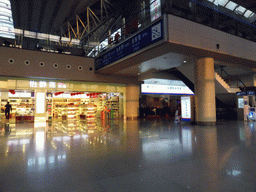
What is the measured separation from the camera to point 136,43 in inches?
346

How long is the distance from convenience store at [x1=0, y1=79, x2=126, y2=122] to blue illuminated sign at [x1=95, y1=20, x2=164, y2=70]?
10.9 feet

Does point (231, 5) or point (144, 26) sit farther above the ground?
point (231, 5)

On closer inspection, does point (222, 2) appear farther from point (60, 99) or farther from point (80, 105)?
point (60, 99)

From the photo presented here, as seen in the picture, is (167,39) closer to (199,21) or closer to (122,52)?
(199,21)

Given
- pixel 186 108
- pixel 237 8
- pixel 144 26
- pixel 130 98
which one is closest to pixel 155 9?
pixel 144 26

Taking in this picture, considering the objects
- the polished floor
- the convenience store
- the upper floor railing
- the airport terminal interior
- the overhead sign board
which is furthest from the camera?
the overhead sign board

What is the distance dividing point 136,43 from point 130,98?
770 centimetres

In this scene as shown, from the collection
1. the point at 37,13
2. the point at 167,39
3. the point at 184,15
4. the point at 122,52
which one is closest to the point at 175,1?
the point at 184,15

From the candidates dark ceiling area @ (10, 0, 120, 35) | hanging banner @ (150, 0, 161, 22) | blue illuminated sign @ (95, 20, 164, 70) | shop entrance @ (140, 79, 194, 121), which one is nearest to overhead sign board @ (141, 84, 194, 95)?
shop entrance @ (140, 79, 194, 121)

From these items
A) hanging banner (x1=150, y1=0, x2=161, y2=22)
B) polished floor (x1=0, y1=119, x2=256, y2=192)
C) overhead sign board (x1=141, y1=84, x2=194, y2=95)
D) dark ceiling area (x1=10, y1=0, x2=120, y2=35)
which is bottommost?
polished floor (x1=0, y1=119, x2=256, y2=192)

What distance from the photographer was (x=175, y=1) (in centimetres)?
802

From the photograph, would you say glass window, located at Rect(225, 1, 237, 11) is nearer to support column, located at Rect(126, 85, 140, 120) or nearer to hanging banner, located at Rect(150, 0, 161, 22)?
hanging banner, located at Rect(150, 0, 161, 22)

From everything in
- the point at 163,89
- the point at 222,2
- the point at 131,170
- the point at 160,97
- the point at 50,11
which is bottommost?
the point at 131,170

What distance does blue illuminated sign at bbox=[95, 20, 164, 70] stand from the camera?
757 centimetres
